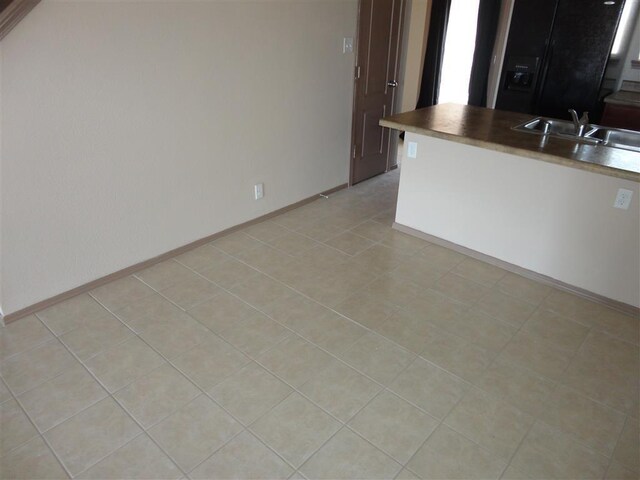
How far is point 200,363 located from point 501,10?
4637 mm

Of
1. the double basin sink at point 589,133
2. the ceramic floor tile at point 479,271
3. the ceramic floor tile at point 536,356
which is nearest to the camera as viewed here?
the ceramic floor tile at point 536,356

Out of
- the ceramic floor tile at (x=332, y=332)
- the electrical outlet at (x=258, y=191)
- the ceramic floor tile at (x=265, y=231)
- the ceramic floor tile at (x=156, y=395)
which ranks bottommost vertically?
the ceramic floor tile at (x=156, y=395)

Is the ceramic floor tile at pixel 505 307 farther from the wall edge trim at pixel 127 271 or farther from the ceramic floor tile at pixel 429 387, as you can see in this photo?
the wall edge trim at pixel 127 271

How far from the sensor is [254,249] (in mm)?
3312

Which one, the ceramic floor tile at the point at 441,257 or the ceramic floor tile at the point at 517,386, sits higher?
the ceramic floor tile at the point at 441,257

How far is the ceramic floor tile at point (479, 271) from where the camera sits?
3.02 meters

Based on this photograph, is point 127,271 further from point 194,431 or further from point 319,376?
point 319,376

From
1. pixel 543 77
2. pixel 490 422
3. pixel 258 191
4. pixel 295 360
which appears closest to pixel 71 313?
pixel 295 360

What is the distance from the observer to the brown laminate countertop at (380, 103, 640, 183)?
2.47 metres

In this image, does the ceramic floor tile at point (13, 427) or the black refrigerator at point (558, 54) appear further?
the black refrigerator at point (558, 54)

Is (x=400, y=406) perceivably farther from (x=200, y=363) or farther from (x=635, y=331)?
(x=635, y=331)

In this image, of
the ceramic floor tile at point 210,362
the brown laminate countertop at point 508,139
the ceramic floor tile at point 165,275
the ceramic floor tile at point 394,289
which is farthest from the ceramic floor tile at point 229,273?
the brown laminate countertop at point 508,139

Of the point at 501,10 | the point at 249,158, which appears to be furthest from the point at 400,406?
the point at 501,10

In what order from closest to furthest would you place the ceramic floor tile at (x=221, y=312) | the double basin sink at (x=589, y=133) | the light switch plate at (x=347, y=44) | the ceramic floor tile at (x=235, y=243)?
the ceramic floor tile at (x=221, y=312)
the double basin sink at (x=589, y=133)
the ceramic floor tile at (x=235, y=243)
the light switch plate at (x=347, y=44)
